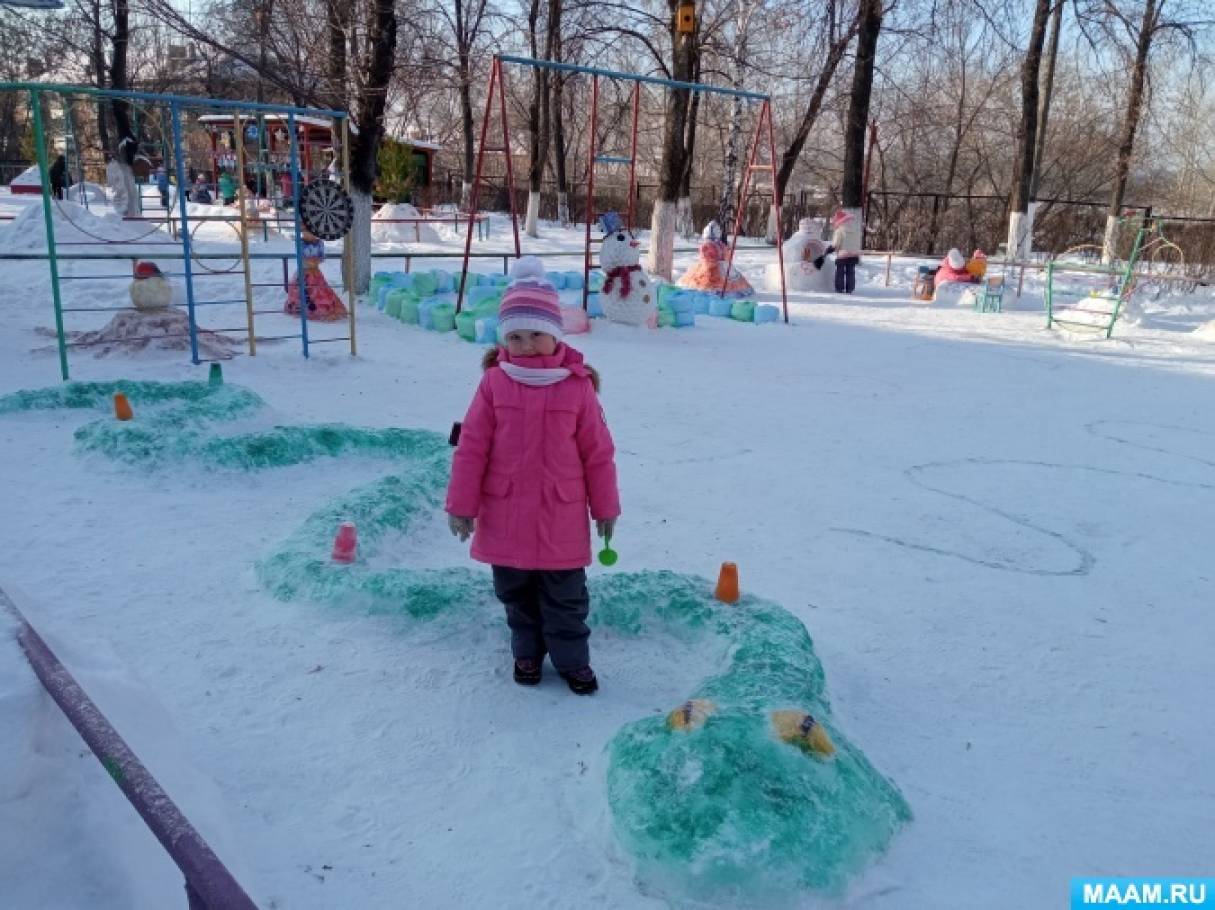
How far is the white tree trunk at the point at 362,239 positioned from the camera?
11.0m

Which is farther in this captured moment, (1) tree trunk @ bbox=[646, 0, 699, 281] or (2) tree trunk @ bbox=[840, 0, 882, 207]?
(2) tree trunk @ bbox=[840, 0, 882, 207]

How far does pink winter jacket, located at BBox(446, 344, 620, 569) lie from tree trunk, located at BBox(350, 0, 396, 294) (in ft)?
26.3

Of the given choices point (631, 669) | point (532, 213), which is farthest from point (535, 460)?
point (532, 213)

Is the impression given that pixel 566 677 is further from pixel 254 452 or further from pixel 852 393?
pixel 852 393

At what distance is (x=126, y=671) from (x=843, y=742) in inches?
78.7

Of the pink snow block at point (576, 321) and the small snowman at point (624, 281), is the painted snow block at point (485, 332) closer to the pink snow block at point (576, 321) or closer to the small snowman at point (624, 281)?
the pink snow block at point (576, 321)

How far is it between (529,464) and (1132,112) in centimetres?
1989

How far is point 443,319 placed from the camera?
9328 millimetres

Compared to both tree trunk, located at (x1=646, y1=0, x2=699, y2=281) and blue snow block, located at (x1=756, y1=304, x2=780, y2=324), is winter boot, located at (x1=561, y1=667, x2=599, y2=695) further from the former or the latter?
tree trunk, located at (x1=646, y1=0, x2=699, y2=281)

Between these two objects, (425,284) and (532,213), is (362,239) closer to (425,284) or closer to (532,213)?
(425,284)

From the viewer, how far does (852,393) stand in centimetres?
741

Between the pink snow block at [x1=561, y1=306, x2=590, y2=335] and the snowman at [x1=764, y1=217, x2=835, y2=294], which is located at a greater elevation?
the snowman at [x1=764, y1=217, x2=835, y2=294]

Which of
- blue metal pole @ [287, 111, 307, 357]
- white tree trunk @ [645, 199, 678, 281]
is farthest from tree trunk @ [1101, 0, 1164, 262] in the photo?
blue metal pole @ [287, 111, 307, 357]

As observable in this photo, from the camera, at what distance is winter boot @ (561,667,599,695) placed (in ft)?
9.09
